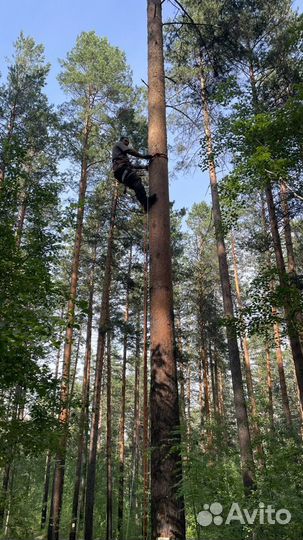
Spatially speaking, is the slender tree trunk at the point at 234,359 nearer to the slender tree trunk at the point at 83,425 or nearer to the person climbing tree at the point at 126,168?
the person climbing tree at the point at 126,168

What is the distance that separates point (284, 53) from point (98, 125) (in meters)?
8.59

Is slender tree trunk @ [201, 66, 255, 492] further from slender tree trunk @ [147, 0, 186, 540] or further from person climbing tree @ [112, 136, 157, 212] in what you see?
slender tree trunk @ [147, 0, 186, 540]

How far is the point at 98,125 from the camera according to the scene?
704 inches

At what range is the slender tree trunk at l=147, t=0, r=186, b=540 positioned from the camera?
327 centimetres

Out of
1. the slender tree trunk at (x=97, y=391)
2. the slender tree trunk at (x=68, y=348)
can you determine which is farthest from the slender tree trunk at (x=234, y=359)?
the slender tree trunk at (x=97, y=391)

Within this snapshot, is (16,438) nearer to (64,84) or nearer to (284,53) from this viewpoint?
(284,53)

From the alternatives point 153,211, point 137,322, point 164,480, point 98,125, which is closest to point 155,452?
point 164,480

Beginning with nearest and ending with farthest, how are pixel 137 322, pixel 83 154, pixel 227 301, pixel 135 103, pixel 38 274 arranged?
1. pixel 38 274
2. pixel 227 301
3. pixel 83 154
4. pixel 135 103
5. pixel 137 322
